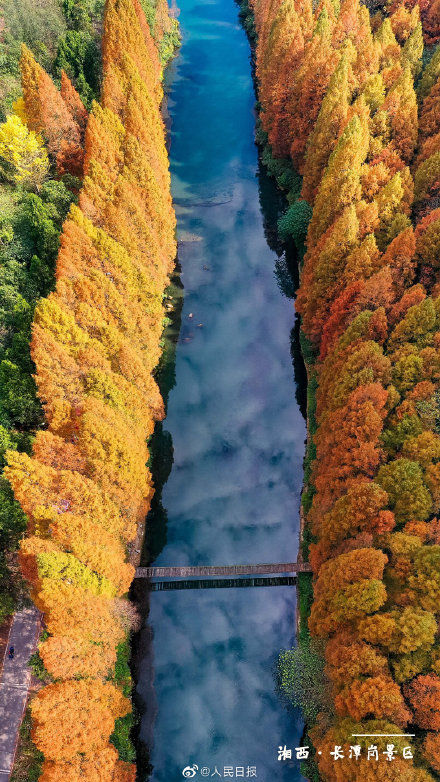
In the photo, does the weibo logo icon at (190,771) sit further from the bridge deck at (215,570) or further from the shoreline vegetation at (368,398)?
the bridge deck at (215,570)

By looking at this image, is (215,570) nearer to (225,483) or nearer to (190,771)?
(225,483)

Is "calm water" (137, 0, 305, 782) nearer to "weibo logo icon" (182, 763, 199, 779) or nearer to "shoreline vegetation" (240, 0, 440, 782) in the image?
"weibo logo icon" (182, 763, 199, 779)

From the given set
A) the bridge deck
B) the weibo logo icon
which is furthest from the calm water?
the bridge deck

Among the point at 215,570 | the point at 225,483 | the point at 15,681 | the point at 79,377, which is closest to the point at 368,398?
the point at 225,483

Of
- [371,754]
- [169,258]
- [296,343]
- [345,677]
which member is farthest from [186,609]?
[169,258]

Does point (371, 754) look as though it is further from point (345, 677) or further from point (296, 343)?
point (296, 343)

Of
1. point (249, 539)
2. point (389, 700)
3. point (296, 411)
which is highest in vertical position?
point (296, 411)

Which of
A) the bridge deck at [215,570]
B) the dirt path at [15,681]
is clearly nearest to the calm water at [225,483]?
the bridge deck at [215,570]
